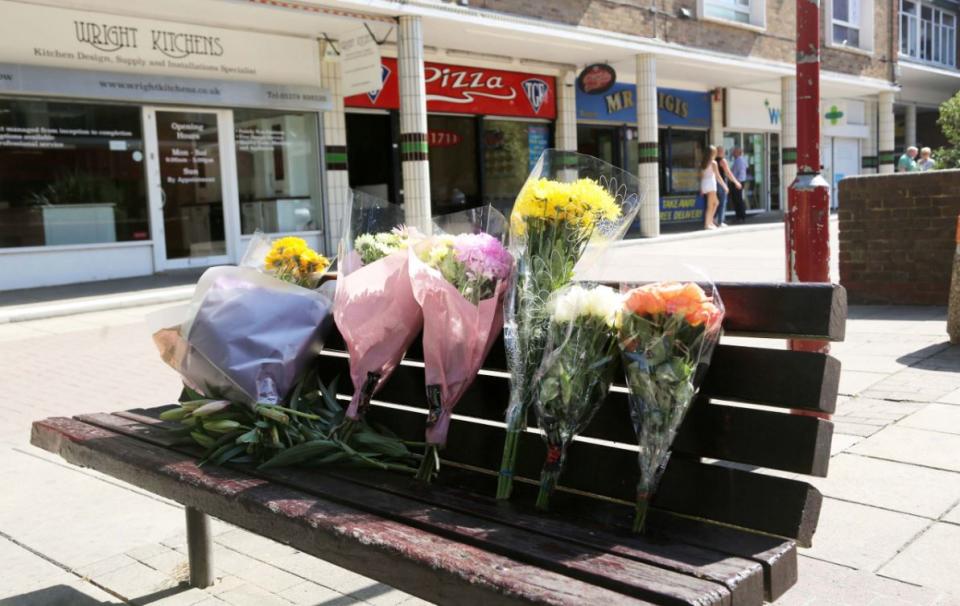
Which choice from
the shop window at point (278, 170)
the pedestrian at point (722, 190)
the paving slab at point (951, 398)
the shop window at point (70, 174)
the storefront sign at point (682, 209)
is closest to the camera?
the paving slab at point (951, 398)

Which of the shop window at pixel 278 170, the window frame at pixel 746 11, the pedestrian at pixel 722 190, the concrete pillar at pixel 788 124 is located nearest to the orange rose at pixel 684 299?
the shop window at pixel 278 170

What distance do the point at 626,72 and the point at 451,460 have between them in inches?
762

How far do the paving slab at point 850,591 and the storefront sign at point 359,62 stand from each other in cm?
1199

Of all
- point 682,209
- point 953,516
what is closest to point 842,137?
point 682,209

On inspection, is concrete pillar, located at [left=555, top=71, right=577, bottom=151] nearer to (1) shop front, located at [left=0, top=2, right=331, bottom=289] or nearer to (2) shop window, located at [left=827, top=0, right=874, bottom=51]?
(1) shop front, located at [left=0, top=2, right=331, bottom=289]

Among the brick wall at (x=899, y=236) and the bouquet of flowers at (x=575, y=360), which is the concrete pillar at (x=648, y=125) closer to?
the brick wall at (x=899, y=236)

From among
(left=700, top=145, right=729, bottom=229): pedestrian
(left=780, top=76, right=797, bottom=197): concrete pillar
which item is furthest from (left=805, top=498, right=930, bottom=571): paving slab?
(left=780, top=76, right=797, bottom=197): concrete pillar

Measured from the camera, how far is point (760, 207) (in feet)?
86.7

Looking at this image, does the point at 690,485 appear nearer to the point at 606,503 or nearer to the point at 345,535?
the point at 606,503

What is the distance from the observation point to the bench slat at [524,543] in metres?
1.72

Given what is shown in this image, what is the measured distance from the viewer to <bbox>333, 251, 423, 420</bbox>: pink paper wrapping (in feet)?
8.30

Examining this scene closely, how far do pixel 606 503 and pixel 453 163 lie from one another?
16334 millimetres

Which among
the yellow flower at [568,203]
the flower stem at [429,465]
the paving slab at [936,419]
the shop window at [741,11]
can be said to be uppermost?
the shop window at [741,11]

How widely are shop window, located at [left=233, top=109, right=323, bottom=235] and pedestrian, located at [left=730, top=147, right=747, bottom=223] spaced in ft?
38.8
